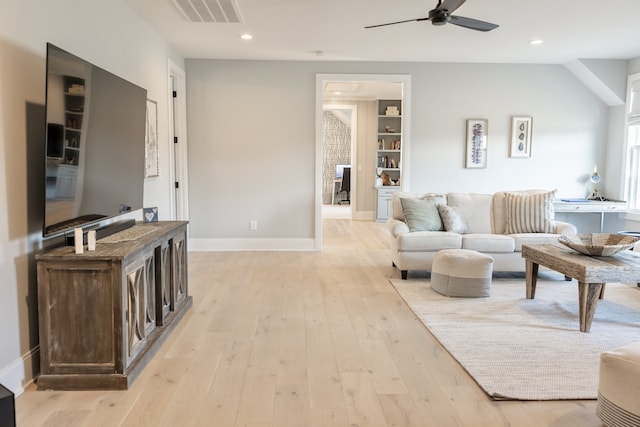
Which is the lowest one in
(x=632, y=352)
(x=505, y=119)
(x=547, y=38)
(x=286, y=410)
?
(x=286, y=410)

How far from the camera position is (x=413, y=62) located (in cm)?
650

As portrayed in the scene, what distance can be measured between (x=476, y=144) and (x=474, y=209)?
4.65ft

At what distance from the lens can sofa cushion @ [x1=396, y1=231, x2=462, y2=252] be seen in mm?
4957

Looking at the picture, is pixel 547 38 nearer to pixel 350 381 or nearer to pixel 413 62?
pixel 413 62

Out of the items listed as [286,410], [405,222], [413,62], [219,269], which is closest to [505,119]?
[413,62]

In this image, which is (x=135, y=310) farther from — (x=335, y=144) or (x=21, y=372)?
(x=335, y=144)

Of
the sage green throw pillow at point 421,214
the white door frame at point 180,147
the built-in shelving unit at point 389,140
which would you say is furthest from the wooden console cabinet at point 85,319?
the built-in shelving unit at point 389,140

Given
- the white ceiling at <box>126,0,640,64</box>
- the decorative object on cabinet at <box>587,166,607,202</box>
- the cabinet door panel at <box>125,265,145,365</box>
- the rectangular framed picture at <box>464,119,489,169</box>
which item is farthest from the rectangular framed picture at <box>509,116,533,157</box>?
the cabinet door panel at <box>125,265,145,365</box>

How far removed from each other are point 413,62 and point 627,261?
385 centimetres

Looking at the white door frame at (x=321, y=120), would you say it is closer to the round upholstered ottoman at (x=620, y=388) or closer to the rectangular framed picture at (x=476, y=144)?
the rectangular framed picture at (x=476, y=144)

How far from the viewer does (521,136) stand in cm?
665

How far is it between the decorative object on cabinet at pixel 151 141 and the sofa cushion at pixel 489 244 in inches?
125

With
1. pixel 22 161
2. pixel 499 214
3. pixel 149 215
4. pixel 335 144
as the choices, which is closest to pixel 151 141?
pixel 149 215

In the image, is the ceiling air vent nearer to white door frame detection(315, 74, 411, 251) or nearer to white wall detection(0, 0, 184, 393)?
white wall detection(0, 0, 184, 393)
